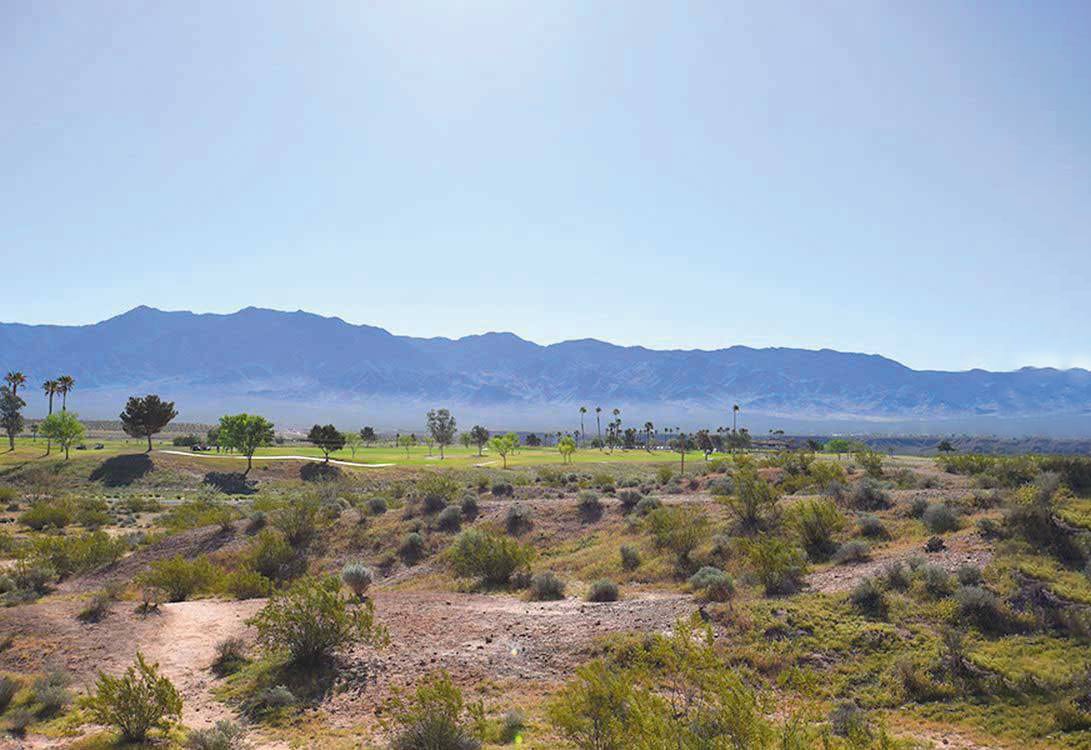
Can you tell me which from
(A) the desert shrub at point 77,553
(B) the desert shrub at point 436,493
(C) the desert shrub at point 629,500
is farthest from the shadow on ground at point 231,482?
(C) the desert shrub at point 629,500

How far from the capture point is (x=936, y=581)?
17141mm

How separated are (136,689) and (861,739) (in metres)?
12.6

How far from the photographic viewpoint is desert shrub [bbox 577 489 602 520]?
35344 millimetres

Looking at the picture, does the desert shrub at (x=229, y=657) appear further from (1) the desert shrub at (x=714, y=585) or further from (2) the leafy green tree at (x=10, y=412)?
(2) the leafy green tree at (x=10, y=412)

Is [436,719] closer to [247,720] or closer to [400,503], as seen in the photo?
[247,720]

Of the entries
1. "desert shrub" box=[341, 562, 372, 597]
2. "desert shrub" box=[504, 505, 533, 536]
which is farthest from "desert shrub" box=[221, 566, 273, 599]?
"desert shrub" box=[504, 505, 533, 536]

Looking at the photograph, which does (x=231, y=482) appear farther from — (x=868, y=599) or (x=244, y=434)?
(x=868, y=599)

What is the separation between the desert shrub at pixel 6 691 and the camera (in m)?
13.4

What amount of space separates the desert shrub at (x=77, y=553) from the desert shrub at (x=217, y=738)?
22.0 metres

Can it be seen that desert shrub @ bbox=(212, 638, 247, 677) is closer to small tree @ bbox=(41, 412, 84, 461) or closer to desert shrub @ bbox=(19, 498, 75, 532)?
desert shrub @ bbox=(19, 498, 75, 532)

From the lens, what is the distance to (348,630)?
16.0 meters

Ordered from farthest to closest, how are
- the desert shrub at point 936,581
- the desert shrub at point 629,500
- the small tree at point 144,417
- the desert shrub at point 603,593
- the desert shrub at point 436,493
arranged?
the small tree at point 144,417
the desert shrub at point 436,493
the desert shrub at point 629,500
the desert shrub at point 603,593
the desert shrub at point 936,581

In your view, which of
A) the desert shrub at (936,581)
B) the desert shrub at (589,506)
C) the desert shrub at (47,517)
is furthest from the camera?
the desert shrub at (47,517)

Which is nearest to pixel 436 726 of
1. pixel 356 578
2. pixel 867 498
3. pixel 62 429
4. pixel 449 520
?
pixel 356 578
